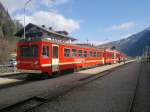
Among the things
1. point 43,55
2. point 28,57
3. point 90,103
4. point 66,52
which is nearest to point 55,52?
point 43,55

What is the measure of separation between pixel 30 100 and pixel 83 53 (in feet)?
59.6

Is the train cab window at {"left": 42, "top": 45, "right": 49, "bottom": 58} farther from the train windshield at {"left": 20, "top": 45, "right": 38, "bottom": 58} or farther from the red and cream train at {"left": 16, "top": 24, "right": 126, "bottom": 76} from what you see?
the train windshield at {"left": 20, "top": 45, "right": 38, "bottom": 58}

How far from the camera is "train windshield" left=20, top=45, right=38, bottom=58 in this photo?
19.1 meters

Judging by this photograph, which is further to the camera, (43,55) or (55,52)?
(55,52)

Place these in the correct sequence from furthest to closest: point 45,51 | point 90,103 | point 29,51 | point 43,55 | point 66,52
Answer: point 66,52 < point 29,51 < point 45,51 < point 43,55 < point 90,103

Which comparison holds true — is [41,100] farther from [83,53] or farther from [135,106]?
[83,53]

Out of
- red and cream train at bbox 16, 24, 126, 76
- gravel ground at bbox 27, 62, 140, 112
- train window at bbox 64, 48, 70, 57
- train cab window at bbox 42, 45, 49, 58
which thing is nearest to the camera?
gravel ground at bbox 27, 62, 140, 112

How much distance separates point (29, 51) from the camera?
64.4ft

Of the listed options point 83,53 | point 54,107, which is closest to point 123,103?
point 54,107

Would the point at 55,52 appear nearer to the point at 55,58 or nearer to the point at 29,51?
the point at 55,58

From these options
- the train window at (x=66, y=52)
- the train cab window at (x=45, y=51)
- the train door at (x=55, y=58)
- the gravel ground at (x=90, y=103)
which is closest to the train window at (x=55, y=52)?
the train door at (x=55, y=58)

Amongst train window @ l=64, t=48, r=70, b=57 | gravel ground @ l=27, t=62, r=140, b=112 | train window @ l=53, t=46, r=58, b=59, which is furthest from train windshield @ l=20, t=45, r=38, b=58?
gravel ground @ l=27, t=62, r=140, b=112

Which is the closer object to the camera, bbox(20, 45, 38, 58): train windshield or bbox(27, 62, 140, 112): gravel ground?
bbox(27, 62, 140, 112): gravel ground

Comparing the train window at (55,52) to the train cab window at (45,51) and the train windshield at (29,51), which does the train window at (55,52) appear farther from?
the train windshield at (29,51)
